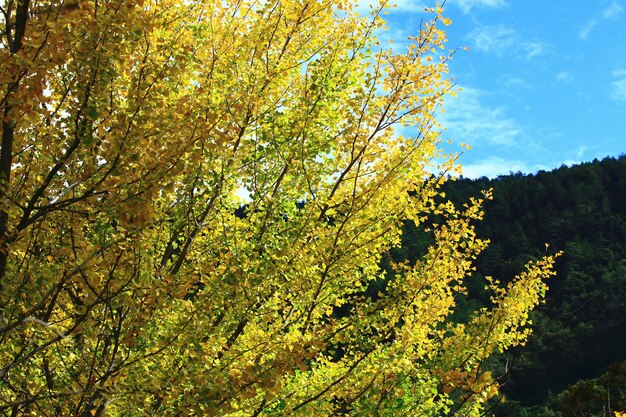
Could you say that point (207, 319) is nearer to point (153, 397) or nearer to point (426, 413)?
point (153, 397)

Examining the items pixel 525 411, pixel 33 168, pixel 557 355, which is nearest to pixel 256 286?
pixel 33 168

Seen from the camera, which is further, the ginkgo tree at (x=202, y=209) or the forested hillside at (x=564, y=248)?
the forested hillside at (x=564, y=248)

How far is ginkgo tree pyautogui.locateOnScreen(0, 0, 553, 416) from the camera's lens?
13.6 ft

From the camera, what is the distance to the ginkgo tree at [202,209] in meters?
4.15

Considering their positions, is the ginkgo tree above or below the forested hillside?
below

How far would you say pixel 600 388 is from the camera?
23.4 metres

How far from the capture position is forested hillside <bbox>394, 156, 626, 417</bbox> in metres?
62.9

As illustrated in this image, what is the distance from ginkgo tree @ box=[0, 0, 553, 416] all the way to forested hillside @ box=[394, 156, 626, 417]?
149 ft

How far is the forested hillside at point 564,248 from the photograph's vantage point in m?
62.9

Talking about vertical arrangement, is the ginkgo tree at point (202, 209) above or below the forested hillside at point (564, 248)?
below

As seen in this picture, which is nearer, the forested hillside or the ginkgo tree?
the ginkgo tree

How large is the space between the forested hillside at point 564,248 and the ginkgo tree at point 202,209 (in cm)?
4553

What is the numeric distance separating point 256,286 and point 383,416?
2565 millimetres

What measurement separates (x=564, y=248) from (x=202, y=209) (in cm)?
9315
